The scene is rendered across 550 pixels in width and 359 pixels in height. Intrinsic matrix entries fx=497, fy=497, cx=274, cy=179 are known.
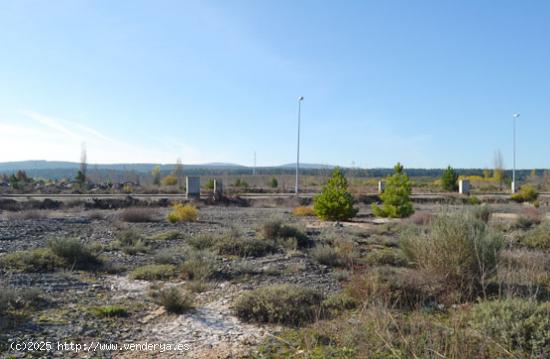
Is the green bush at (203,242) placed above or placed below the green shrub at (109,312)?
above

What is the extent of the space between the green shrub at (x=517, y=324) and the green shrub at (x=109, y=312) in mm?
4954

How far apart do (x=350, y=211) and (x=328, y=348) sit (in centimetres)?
1860

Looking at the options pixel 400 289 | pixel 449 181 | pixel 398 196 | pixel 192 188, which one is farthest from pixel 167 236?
pixel 449 181

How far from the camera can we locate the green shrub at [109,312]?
743 cm

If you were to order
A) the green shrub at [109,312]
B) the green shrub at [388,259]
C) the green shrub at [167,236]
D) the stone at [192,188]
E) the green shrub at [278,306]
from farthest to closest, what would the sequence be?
the stone at [192,188]
the green shrub at [167,236]
the green shrub at [388,259]
the green shrub at [109,312]
the green shrub at [278,306]

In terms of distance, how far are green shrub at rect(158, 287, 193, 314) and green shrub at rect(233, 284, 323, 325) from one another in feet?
2.55

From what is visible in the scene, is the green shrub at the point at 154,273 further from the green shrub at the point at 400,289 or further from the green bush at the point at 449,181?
the green bush at the point at 449,181

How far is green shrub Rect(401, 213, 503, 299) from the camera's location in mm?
8523

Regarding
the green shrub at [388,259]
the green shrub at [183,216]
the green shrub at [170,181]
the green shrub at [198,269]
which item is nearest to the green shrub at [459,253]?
the green shrub at [388,259]

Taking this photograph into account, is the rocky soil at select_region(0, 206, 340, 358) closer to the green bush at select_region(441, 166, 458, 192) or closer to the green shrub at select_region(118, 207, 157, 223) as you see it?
the green shrub at select_region(118, 207, 157, 223)

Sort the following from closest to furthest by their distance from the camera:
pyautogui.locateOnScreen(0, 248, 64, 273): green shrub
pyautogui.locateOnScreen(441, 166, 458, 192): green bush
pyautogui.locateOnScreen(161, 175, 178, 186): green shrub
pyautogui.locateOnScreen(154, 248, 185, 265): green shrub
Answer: pyautogui.locateOnScreen(0, 248, 64, 273): green shrub → pyautogui.locateOnScreen(154, 248, 185, 265): green shrub → pyautogui.locateOnScreen(441, 166, 458, 192): green bush → pyautogui.locateOnScreen(161, 175, 178, 186): green shrub

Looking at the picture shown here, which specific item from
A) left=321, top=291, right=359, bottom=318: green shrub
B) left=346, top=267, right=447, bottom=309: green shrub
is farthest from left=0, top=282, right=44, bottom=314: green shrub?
left=346, top=267, right=447, bottom=309: green shrub

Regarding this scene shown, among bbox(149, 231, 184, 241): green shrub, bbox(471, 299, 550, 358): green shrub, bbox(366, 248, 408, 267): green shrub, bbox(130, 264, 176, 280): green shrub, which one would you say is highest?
bbox(471, 299, 550, 358): green shrub

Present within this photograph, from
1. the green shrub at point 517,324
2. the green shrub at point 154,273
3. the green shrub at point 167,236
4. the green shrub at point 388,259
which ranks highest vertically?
the green shrub at point 517,324
